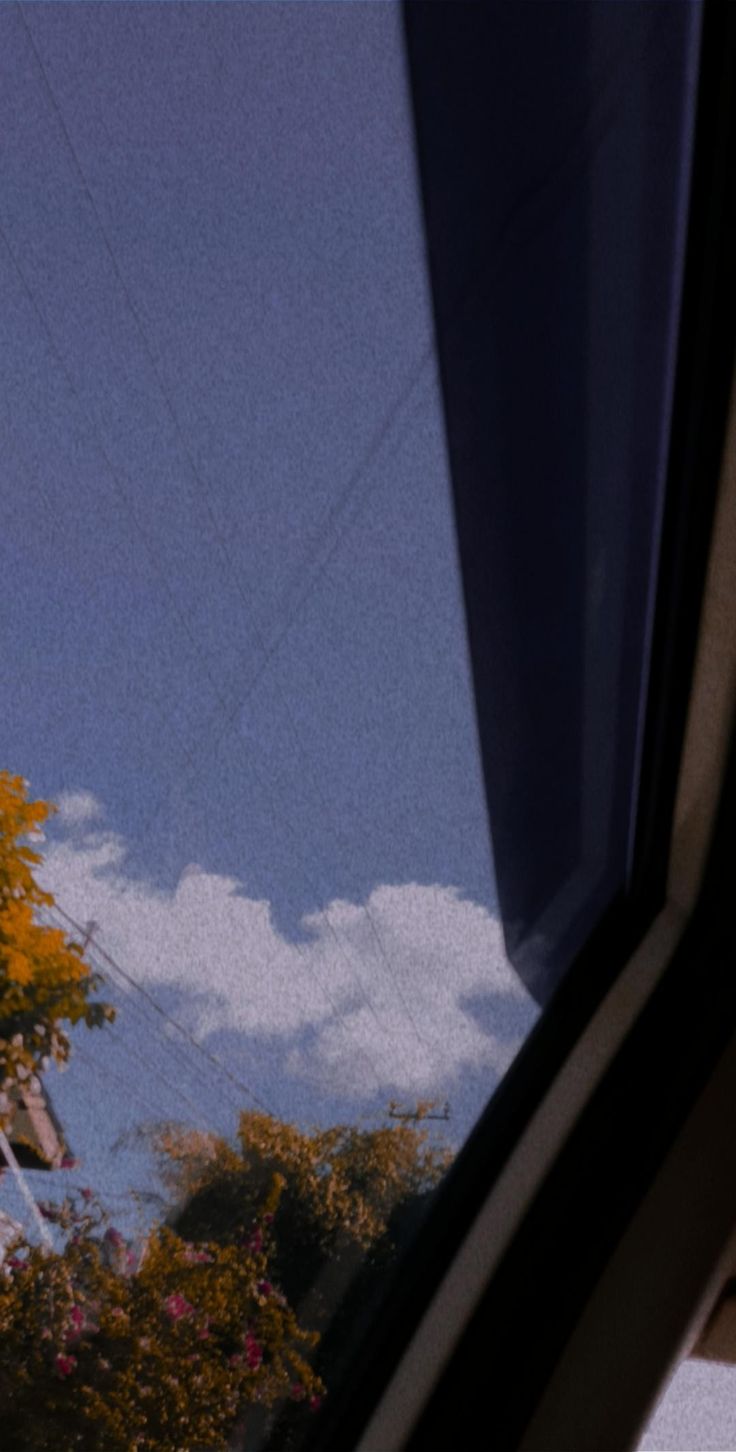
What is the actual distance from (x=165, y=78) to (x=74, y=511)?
489 mm

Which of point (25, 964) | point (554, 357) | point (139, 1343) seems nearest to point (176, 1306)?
point (139, 1343)

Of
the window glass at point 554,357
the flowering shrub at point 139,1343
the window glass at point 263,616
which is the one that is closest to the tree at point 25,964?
the window glass at point 263,616

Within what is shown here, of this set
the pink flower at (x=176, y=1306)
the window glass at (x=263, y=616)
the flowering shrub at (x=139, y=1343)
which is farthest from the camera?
the pink flower at (x=176, y=1306)

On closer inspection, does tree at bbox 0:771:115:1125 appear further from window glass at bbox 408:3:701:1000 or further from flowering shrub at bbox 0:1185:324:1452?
window glass at bbox 408:3:701:1000

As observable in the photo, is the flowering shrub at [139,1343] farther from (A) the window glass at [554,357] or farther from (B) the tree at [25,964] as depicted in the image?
(A) the window glass at [554,357]

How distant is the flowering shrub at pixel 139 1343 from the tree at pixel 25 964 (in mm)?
241

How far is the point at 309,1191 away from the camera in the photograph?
192 cm

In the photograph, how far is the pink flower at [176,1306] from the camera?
1679mm

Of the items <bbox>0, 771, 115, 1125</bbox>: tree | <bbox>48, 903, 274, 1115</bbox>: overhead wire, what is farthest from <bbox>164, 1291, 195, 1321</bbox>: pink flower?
<bbox>0, 771, 115, 1125</bbox>: tree

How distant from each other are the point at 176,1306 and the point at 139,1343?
0.07m

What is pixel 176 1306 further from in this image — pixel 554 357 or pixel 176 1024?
pixel 554 357

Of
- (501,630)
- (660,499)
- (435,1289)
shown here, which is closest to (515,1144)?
(435,1289)

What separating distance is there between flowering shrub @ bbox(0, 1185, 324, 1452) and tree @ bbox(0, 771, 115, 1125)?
0.24 meters

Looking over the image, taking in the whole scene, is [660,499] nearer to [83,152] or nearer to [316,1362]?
[83,152]
